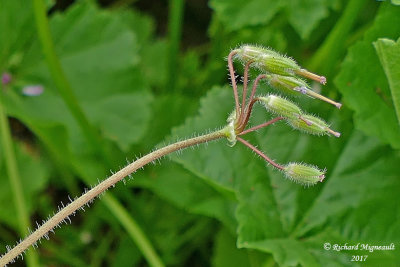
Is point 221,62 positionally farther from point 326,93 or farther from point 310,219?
point 310,219

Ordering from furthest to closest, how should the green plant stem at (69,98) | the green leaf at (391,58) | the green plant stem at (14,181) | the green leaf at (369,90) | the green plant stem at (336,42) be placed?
the green plant stem at (14,181) < the green plant stem at (336,42) < the green plant stem at (69,98) < the green leaf at (369,90) < the green leaf at (391,58)

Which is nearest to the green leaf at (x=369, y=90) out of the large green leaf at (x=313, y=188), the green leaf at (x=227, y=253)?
the large green leaf at (x=313, y=188)

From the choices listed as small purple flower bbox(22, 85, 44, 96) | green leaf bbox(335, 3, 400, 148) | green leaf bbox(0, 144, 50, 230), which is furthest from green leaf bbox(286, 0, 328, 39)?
green leaf bbox(0, 144, 50, 230)

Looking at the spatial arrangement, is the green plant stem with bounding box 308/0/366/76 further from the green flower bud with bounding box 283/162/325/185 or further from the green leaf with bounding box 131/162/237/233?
the green flower bud with bounding box 283/162/325/185

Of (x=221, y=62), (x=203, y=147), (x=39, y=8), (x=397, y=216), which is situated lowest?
(x=397, y=216)

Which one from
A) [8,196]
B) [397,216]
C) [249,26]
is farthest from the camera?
[8,196]

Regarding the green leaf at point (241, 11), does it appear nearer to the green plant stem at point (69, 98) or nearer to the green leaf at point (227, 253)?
the green plant stem at point (69, 98)

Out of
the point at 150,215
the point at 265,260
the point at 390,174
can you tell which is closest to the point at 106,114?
the point at 150,215
